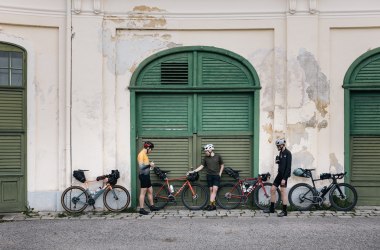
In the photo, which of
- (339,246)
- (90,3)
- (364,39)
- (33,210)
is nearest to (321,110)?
(364,39)

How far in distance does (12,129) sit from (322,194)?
756 cm

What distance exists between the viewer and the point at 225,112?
1261cm

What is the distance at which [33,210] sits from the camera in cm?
1207

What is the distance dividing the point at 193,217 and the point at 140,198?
1382 mm

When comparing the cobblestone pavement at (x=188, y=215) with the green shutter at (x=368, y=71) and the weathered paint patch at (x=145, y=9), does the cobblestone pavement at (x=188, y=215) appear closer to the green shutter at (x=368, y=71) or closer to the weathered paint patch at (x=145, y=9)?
the green shutter at (x=368, y=71)

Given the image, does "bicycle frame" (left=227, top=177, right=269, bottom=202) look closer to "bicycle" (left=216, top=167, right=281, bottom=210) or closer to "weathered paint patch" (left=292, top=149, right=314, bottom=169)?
"bicycle" (left=216, top=167, right=281, bottom=210)

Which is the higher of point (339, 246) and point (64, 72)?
point (64, 72)

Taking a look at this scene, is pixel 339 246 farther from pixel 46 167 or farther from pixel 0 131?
pixel 0 131

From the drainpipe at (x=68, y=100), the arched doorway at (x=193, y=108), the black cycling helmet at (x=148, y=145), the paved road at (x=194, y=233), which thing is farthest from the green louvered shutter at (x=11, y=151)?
the black cycling helmet at (x=148, y=145)

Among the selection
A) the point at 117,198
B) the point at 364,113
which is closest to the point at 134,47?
the point at 117,198

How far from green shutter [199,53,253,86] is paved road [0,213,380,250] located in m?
3.40

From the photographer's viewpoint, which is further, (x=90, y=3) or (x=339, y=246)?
(x=90, y=3)

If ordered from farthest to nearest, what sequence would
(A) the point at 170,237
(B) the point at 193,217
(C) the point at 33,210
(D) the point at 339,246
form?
1. (C) the point at 33,210
2. (B) the point at 193,217
3. (A) the point at 170,237
4. (D) the point at 339,246

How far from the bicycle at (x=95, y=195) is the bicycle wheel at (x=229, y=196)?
89.0 inches
